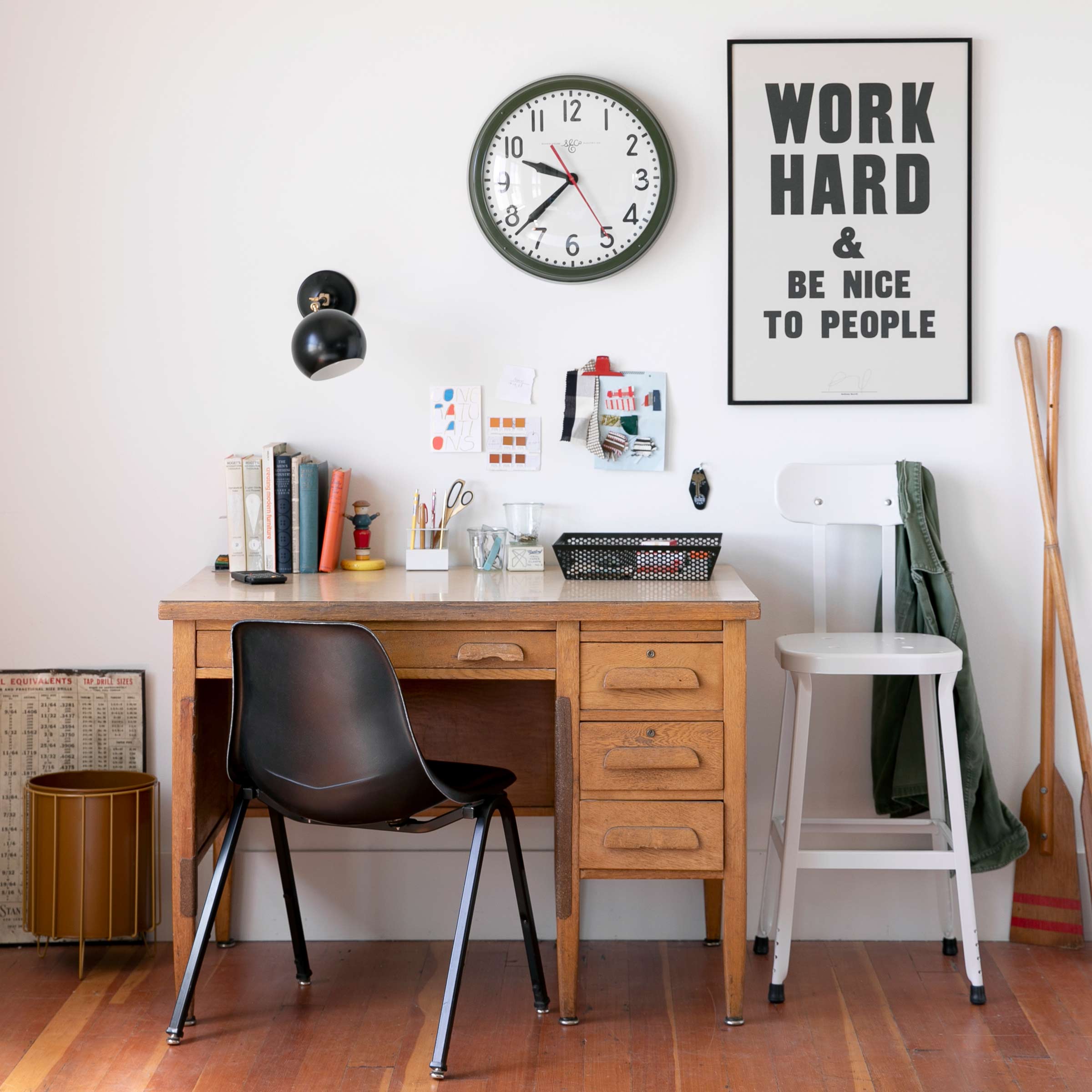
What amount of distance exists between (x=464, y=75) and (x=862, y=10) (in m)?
0.93

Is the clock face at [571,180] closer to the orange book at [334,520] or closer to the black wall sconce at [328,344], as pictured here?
the black wall sconce at [328,344]

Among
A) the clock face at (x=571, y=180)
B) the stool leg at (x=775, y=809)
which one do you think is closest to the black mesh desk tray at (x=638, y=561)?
the stool leg at (x=775, y=809)

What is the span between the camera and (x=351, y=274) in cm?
265

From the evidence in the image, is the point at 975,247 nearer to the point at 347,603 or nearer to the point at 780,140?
the point at 780,140

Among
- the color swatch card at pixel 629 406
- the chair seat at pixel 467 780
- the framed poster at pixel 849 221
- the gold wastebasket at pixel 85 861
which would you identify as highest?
the framed poster at pixel 849 221

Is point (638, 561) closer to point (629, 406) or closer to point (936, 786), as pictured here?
point (629, 406)

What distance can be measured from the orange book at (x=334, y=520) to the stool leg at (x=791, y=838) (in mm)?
1064

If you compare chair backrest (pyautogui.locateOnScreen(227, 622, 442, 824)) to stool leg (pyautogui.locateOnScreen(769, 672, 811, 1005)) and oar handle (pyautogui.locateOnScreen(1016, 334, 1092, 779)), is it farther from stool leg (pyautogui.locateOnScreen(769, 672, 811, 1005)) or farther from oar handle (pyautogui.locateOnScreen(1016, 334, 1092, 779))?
oar handle (pyautogui.locateOnScreen(1016, 334, 1092, 779))

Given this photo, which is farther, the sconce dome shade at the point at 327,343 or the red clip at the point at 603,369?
the red clip at the point at 603,369

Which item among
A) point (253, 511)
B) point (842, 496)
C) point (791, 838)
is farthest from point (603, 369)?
point (791, 838)

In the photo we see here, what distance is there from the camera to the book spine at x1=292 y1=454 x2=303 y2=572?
99.3 inches

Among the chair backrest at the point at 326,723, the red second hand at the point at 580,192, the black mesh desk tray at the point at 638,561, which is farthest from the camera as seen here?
the red second hand at the point at 580,192

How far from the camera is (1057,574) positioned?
256 centimetres

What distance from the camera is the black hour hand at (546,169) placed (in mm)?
2604
